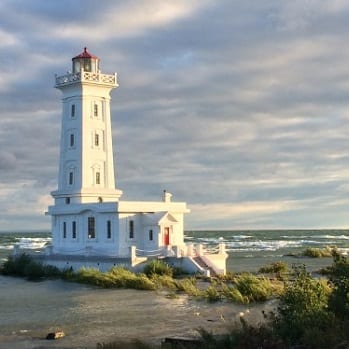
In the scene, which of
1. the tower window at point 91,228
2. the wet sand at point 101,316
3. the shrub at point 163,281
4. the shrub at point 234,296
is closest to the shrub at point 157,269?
the shrub at point 163,281

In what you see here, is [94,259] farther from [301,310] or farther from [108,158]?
[301,310]

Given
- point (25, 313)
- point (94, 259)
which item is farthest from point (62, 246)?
point (25, 313)

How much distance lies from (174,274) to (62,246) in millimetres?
8735

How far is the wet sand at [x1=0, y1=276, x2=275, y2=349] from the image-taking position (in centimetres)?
1850

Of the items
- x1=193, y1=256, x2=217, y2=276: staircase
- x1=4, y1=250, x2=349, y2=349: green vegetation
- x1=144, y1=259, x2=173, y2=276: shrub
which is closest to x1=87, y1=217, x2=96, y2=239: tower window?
x1=144, y1=259, x2=173, y2=276: shrub

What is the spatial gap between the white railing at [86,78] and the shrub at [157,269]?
12.2m

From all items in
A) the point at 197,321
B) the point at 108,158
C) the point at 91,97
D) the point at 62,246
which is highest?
the point at 91,97

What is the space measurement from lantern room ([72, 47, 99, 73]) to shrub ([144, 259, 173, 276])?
1311 centimetres

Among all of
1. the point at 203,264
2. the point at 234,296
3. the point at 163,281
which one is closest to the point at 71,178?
the point at 203,264

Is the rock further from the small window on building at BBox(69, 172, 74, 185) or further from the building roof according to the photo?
the small window on building at BBox(69, 172, 74, 185)

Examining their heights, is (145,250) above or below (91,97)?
below

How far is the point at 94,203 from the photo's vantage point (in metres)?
37.7

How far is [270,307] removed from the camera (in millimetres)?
23547

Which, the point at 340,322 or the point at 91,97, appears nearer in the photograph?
the point at 340,322
